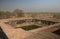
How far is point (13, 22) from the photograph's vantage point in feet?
34.7

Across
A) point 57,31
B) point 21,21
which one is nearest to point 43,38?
point 57,31

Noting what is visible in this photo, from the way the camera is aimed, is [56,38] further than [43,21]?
No

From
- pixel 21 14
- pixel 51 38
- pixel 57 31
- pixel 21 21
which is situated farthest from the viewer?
pixel 21 14

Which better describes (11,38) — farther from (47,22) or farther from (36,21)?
(36,21)

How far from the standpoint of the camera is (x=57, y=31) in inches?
227

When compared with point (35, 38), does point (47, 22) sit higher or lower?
lower

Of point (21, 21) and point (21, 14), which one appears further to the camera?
point (21, 14)

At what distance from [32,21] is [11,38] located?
798 cm

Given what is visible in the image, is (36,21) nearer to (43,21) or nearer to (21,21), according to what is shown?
(43,21)

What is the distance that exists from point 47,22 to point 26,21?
2.51 metres

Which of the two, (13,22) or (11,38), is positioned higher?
(11,38)

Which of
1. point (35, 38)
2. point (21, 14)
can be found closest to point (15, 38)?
point (35, 38)

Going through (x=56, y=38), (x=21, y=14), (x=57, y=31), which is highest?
(x=56, y=38)

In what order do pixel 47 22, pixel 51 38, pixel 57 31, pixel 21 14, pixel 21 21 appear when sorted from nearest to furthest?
pixel 51 38 → pixel 57 31 → pixel 47 22 → pixel 21 21 → pixel 21 14
